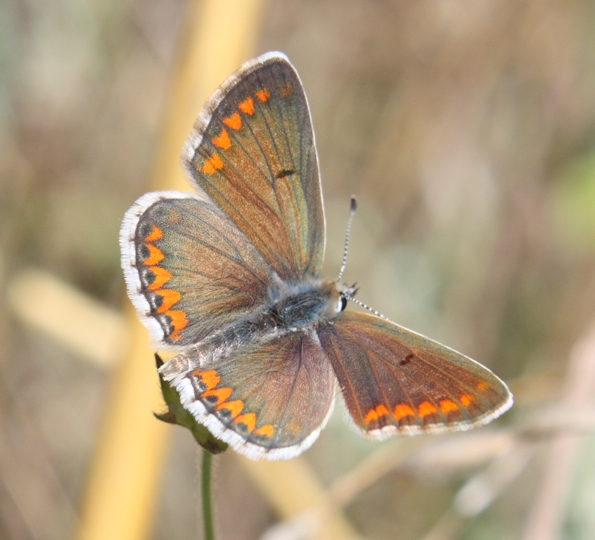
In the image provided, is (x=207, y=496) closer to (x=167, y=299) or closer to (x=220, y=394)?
(x=220, y=394)

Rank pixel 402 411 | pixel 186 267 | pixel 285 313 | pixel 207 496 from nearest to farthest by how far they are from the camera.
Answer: pixel 207 496
pixel 402 411
pixel 186 267
pixel 285 313

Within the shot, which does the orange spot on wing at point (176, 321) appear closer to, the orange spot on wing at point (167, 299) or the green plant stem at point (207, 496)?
the orange spot on wing at point (167, 299)

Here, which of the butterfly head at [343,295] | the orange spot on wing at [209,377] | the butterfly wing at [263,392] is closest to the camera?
the butterfly wing at [263,392]

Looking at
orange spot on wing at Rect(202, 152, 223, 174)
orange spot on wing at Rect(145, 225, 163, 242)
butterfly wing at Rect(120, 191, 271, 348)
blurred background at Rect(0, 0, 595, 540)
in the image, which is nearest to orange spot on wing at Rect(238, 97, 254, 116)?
orange spot on wing at Rect(202, 152, 223, 174)

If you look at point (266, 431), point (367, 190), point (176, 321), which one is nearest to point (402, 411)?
point (266, 431)

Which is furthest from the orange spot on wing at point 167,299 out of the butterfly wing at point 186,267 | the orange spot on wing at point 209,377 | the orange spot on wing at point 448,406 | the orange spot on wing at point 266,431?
the orange spot on wing at point 448,406

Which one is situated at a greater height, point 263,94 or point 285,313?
point 263,94

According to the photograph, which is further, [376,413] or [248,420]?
[376,413]

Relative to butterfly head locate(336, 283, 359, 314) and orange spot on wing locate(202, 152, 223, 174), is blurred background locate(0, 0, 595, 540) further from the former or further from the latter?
orange spot on wing locate(202, 152, 223, 174)
